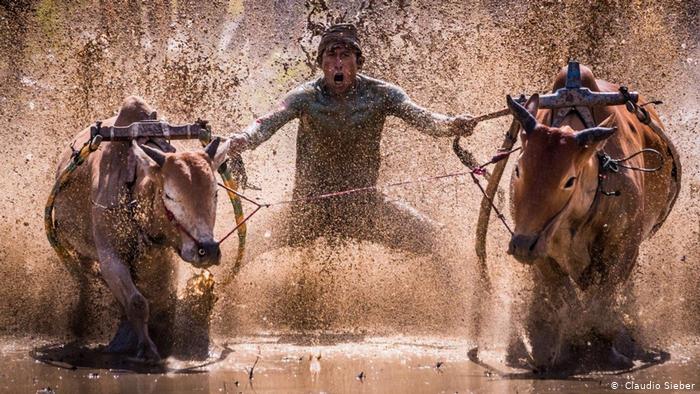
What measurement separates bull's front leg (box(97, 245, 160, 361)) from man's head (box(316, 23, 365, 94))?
2270 mm

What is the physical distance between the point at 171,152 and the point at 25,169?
12.3 feet

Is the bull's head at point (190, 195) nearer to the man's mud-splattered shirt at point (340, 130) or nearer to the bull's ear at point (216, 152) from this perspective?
the bull's ear at point (216, 152)

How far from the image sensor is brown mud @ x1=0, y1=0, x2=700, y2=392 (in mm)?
9734

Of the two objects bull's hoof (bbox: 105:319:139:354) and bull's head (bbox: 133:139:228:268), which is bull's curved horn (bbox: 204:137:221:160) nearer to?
bull's head (bbox: 133:139:228:268)

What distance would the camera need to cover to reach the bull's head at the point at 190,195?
929 centimetres

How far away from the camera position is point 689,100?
1611 centimetres

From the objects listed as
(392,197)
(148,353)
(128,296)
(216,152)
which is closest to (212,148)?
(216,152)

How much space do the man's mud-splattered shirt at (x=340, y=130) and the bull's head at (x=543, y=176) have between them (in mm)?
2632

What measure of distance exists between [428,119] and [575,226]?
2162 millimetres

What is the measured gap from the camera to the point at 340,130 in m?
11.6

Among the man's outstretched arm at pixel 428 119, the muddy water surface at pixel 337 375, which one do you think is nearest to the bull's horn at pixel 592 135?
the muddy water surface at pixel 337 375

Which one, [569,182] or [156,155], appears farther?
[156,155]

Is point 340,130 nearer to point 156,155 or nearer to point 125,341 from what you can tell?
point 156,155

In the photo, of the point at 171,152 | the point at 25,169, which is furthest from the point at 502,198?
the point at 25,169
